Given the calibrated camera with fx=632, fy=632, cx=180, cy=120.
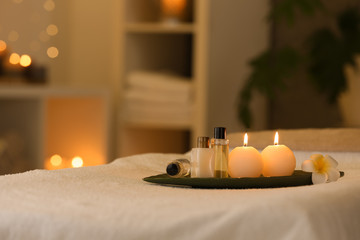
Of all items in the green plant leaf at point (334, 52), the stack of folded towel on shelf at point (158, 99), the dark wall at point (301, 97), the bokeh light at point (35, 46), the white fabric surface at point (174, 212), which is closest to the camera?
the white fabric surface at point (174, 212)

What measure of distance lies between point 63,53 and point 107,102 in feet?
1.98

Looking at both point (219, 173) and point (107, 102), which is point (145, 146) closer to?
point (107, 102)

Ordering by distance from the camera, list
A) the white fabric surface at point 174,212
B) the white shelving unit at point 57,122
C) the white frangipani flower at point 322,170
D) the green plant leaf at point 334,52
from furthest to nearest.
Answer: the green plant leaf at point 334,52, the white shelving unit at point 57,122, the white frangipani flower at point 322,170, the white fabric surface at point 174,212

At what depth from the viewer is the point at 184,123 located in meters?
3.02

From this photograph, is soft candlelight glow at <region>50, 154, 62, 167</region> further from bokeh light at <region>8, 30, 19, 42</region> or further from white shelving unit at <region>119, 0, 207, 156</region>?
bokeh light at <region>8, 30, 19, 42</region>

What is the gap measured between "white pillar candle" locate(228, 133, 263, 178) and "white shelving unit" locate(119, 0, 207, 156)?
1896mm

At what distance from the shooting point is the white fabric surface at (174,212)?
2.55ft

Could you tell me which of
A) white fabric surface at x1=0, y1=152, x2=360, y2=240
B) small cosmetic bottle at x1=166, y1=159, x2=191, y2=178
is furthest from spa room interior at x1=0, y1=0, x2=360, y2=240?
white fabric surface at x1=0, y1=152, x2=360, y2=240

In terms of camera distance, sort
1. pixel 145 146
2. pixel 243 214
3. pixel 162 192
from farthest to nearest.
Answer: pixel 145 146, pixel 162 192, pixel 243 214

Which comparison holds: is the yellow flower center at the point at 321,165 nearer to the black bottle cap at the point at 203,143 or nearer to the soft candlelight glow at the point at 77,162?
the black bottle cap at the point at 203,143

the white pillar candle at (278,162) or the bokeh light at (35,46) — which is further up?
the bokeh light at (35,46)

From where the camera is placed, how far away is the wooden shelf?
3.07 metres

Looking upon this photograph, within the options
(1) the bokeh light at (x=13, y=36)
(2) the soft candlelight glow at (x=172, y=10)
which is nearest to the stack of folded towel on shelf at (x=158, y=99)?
(2) the soft candlelight glow at (x=172, y=10)

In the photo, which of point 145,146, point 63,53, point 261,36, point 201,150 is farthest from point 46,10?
point 201,150
